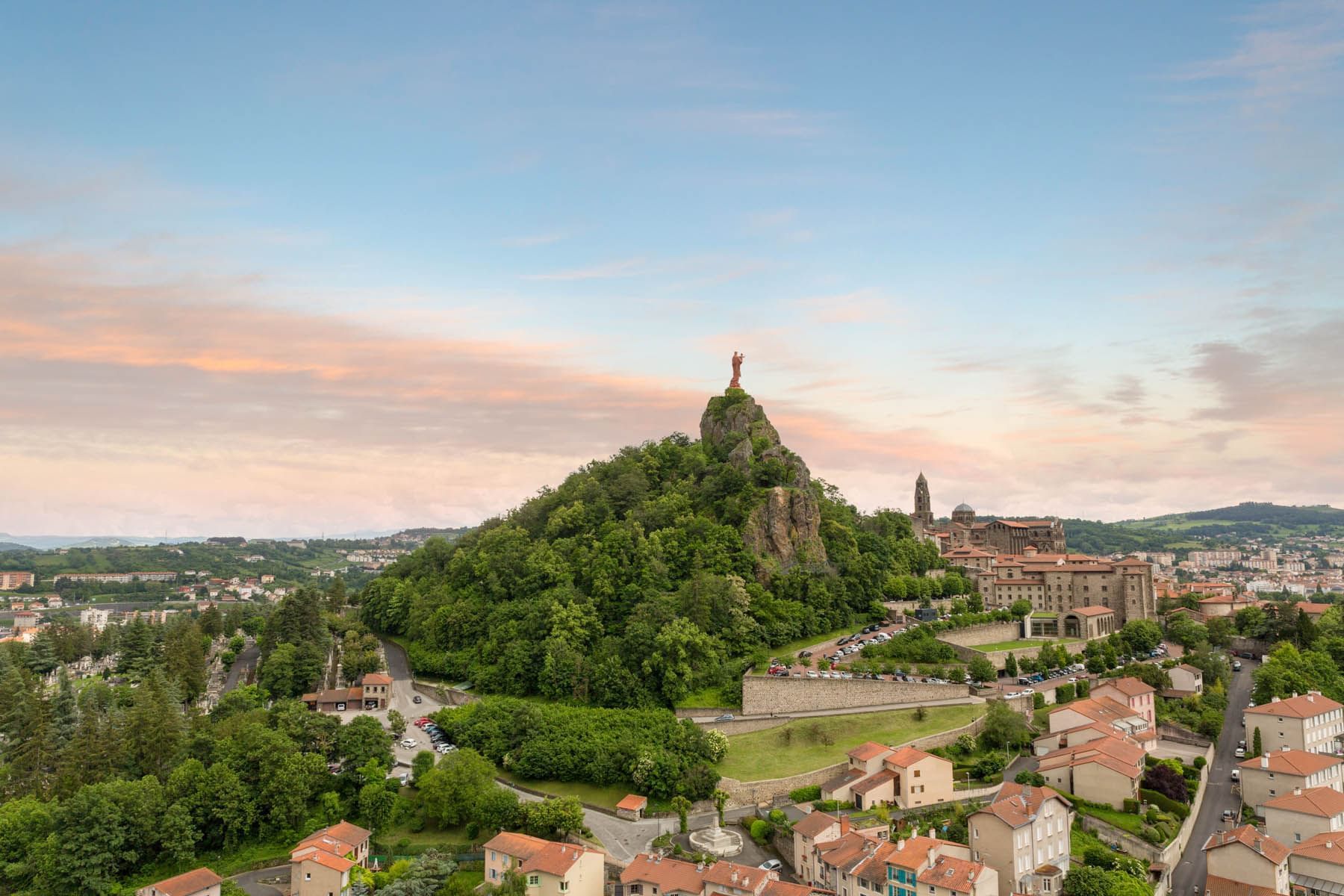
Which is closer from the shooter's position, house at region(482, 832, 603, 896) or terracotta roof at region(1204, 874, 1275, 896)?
terracotta roof at region(1204, 874, 1275, 896)

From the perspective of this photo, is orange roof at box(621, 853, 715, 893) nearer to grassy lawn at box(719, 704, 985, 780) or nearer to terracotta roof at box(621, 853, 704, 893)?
terracotta roof at box(621, 853, 704, 893)

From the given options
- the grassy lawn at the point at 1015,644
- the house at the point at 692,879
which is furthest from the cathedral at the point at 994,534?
the house at the point at 692,879

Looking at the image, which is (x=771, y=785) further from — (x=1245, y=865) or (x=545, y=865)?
(x=1245, y=865)

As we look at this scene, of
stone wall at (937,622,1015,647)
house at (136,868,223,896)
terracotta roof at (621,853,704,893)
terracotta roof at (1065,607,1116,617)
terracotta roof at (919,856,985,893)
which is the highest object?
terracotta roof at (1065,607,1116,617)

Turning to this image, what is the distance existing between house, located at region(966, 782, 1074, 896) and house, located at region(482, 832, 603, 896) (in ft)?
50.8

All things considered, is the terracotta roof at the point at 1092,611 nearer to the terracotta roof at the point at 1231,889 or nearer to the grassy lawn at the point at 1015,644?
the grassy lawn at the point at 1015,644

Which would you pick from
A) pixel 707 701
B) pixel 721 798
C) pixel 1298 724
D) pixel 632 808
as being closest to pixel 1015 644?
pixel 1298 724

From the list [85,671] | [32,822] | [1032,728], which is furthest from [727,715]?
[85,671]

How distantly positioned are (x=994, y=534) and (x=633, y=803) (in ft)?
216

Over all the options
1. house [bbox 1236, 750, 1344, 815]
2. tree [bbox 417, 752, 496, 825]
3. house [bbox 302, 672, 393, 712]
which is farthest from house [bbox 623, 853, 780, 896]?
house [bbox 302, 672, 393, 712]

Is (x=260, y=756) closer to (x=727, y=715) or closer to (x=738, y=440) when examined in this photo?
(x=727, y=715)

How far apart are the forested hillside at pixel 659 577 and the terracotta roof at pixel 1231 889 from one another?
24.8 meters

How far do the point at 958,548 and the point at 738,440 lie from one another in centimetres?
2804

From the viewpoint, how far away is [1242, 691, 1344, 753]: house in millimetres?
47312
